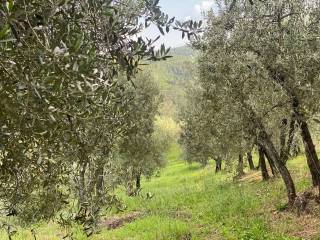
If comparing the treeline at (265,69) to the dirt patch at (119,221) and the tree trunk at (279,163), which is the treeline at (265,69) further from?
the dirt patch at (119,221)

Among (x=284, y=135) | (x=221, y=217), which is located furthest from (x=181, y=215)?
(x=284, y=135)

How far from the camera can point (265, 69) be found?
17.5 metres

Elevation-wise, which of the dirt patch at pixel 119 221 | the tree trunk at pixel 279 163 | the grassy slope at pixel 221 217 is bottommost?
Result: the dirt patch at pixel 119 221

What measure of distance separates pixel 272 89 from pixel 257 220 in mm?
5745

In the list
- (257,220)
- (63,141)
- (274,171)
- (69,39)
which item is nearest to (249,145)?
(257,220)

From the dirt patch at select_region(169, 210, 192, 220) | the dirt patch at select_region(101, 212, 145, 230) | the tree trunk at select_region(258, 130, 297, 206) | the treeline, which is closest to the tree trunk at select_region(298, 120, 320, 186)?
the treeline

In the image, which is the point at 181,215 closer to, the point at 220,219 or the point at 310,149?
the point at 220,219

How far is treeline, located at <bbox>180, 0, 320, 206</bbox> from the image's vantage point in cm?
1592

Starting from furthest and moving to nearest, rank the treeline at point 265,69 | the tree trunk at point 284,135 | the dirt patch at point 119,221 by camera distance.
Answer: the dirt patch at point 119,221 → the tree trunk at point 284,135 → the treeline at point 265,69

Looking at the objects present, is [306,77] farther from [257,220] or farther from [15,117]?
[15,117]

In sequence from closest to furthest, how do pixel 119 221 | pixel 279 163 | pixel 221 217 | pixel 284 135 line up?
pixel 279 163 < pixel 284 135 < pixel 221 217 < pixel 119 221

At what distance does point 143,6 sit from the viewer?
5.71m

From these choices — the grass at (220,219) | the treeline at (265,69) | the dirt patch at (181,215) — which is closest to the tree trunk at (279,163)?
the treeline at (265,69)

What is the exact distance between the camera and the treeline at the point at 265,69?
15.9 m
